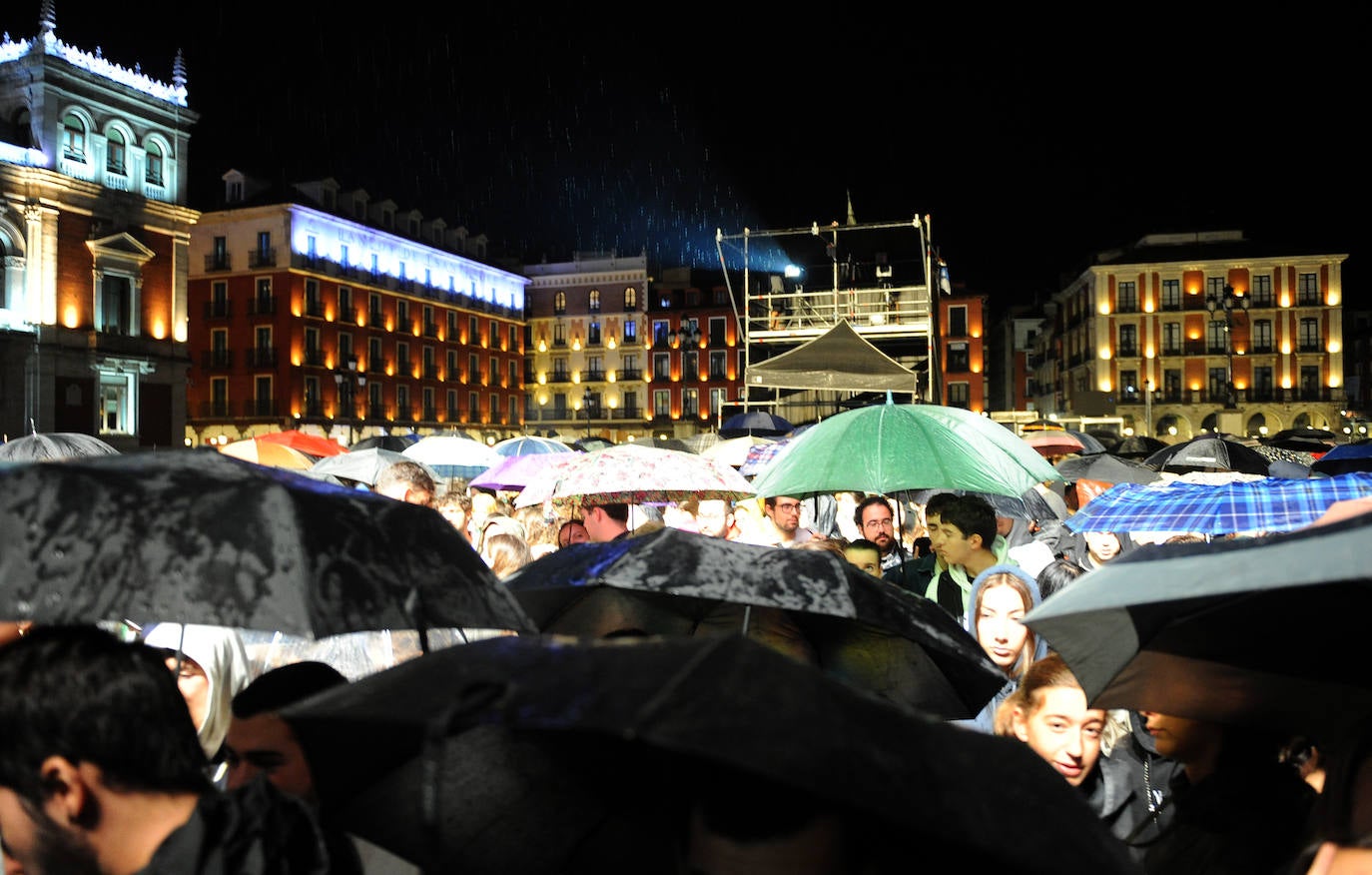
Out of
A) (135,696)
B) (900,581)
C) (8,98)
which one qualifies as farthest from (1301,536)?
(8,98)

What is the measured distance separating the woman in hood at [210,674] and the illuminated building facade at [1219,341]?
72.0m

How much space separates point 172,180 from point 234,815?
4673cm

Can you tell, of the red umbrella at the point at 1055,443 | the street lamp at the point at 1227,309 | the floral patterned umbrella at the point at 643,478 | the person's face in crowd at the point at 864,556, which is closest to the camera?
the person's face in crowd at the point at 864,556

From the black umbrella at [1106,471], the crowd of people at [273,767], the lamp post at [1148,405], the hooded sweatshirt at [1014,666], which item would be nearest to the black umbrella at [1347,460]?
the black umbrella at [1106,471]

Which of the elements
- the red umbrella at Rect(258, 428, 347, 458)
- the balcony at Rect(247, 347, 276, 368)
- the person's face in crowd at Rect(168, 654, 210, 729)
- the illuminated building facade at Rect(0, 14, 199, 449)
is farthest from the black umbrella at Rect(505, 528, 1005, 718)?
the balcony at Rect(247, 347, 276, 368)

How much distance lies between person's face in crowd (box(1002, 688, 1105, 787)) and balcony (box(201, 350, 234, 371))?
61561 mm

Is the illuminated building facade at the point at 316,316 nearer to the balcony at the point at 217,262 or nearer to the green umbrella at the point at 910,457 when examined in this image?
the balcony at the point at 217,262

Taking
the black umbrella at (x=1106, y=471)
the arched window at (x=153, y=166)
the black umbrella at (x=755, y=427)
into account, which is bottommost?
the black umbrella at (x=1106, y=471)

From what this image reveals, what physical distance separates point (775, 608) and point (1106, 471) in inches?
402

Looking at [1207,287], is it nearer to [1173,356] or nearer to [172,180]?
[1173,356]

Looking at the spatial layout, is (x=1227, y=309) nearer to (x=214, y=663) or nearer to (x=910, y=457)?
(x=910, y=457)

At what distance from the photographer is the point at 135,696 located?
193cm

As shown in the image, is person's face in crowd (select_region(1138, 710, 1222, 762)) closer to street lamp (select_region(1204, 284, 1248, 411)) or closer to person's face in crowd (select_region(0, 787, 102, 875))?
person's face in crowd (select_region(0, 787, 102, 875))

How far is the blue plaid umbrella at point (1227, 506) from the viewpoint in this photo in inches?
201
